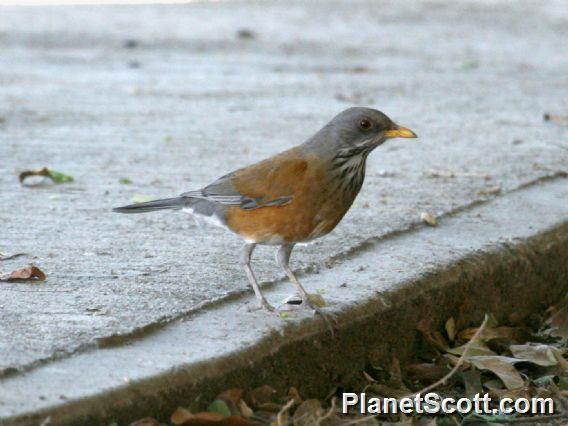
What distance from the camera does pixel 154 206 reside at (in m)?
4.53

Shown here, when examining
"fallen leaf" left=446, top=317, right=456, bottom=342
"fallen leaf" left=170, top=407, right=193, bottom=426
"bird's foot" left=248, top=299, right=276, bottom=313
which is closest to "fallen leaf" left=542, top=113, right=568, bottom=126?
"fallen leaf" left=446, top=317, right=456, bottom=342

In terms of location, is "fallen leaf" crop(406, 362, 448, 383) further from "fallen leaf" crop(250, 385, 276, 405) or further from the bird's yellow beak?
the bird's yellow beak

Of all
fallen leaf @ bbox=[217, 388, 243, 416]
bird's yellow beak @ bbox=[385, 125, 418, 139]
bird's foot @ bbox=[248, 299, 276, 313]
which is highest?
bird's yellow beak @ bbox=[385, 125, 418, 139]

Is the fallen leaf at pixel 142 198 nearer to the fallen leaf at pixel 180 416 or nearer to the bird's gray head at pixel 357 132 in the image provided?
the bird's gray head at pixel 357 132

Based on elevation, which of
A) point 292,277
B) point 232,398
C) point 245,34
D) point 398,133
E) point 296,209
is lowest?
point 245,34

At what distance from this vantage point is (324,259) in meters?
4.74

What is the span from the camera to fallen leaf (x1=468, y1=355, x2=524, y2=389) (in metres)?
4.11

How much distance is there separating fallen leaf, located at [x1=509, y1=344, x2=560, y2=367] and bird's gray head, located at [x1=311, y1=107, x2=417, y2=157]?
3.07 feet

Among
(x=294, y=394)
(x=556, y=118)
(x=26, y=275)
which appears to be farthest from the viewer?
(x=556, y=118)

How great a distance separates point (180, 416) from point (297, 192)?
1156mm

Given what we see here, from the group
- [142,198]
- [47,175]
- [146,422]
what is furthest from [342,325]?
[47,175]

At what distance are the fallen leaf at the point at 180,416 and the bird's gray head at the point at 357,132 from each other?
1359mm

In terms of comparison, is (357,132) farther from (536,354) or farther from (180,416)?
(180,416)

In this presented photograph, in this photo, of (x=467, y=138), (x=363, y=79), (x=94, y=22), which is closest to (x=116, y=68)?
(x=363, y=79)
